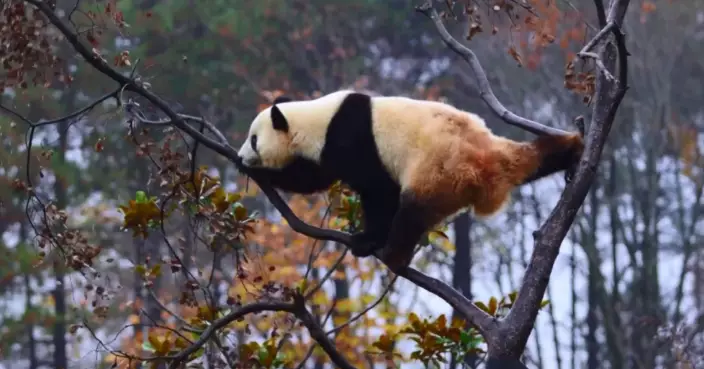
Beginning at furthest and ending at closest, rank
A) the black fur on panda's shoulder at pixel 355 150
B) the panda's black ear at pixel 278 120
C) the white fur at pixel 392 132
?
the panda's black ear at pixel 278 120 → the black fur on panda's shoulder at pixel 355 150 → the white fur at pixel 392 132

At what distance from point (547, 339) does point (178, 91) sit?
602cm

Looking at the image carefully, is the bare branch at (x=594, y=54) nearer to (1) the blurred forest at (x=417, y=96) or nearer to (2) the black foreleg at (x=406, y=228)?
(2) the black foreleg at (x=406, y=228)

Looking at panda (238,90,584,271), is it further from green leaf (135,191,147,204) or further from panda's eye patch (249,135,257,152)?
green leaf (135,191,147,204)

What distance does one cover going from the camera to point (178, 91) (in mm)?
13023

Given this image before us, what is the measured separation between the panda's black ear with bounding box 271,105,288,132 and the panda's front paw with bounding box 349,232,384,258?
55 cm

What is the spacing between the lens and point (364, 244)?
12.8 feet

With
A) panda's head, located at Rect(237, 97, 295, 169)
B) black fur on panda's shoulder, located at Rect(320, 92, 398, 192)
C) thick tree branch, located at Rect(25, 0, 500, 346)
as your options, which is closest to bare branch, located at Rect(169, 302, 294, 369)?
thick tree branch, located at Rect(25, 0, 500, 346)

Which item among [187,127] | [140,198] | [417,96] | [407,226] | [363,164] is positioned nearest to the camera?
[187,127]

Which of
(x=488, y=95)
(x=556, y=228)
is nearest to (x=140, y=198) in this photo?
(x=488, y=95)

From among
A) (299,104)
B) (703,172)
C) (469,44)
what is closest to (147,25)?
(469,44)

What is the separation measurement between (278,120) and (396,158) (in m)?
0.61

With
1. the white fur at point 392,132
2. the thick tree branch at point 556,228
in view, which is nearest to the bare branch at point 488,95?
the white fur at point 392,132

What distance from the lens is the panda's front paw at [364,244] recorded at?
12.7ft

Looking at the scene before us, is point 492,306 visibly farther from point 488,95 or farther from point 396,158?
point 488,95
